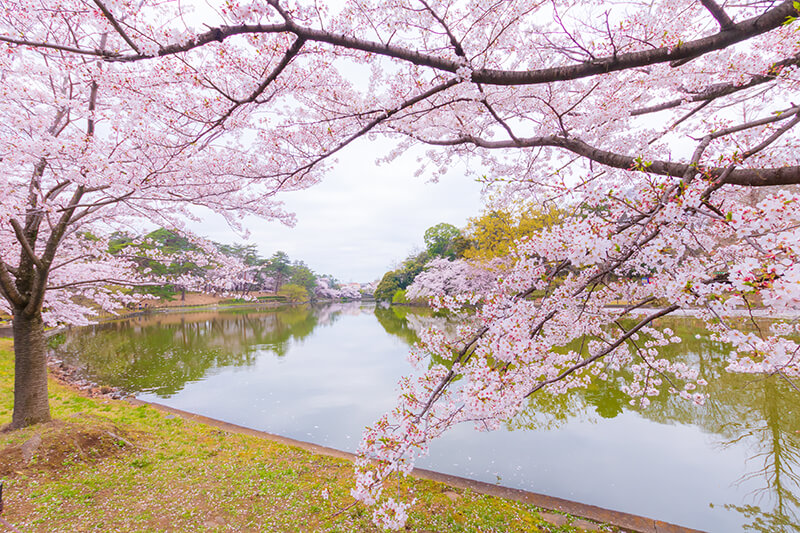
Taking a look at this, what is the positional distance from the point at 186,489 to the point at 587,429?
19.5 ft

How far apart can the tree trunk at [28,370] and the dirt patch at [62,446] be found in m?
0.29

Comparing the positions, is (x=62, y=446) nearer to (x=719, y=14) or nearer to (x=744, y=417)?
(x=719, y=14)

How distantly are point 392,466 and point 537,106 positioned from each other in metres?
3.60

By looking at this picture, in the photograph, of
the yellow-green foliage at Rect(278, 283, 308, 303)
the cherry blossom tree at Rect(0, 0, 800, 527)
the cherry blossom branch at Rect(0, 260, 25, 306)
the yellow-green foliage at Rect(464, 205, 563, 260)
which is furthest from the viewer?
the yellow-green foliage at Rect(278, 283, 308, 303)

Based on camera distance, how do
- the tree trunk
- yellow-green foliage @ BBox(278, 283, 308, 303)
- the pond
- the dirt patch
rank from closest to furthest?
the dirt patch
the pond
the tree trunk
yellow-green foliage @ BBox(278, 283, 308, 303)

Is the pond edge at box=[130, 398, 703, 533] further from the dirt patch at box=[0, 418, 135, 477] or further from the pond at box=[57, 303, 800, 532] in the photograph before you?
the dirt patch at box=[0, 418, 135, 477]

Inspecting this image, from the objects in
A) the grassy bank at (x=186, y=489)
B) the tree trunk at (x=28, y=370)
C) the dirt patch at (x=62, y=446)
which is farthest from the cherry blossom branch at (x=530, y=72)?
the dirt patch at (x=62, y=446)

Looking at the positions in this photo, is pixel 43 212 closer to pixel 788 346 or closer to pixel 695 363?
pixel 788 346

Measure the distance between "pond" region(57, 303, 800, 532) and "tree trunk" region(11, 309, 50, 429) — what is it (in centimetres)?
263

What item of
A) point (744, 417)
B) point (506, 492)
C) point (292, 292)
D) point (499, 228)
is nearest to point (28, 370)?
point (506, 492)

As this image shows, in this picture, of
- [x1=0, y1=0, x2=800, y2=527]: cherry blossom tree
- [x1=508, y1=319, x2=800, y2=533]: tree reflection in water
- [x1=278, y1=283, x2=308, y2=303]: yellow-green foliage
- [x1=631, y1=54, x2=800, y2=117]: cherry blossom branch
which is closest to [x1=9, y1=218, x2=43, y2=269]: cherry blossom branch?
[x1=0, y1=0, x2=800, y2=527]: cherry blossom tree

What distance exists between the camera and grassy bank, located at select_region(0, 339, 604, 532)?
288 cm

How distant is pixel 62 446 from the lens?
379 centimetres

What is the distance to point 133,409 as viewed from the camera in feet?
19.8
